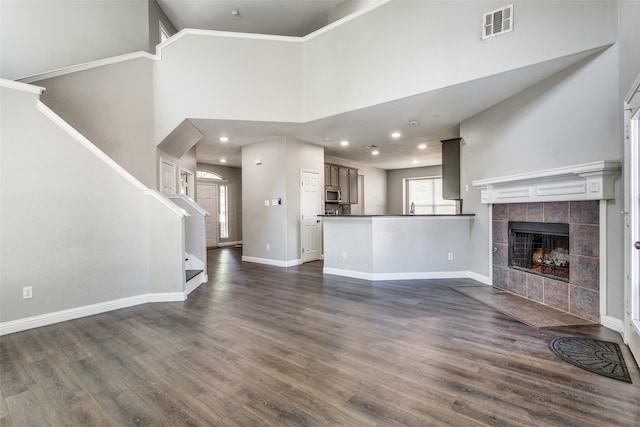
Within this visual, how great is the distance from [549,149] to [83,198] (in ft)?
17.7

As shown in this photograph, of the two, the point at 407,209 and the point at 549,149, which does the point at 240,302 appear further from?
the point at 407,209

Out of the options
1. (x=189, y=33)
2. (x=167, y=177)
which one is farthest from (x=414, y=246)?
(x=189, y=33)

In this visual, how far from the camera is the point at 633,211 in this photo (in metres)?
2.35

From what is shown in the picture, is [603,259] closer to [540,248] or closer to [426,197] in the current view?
[540,248]

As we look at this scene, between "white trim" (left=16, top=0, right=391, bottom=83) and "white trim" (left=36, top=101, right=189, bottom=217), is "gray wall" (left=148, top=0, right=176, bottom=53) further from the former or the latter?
"white trim" (left=36, top=101, right=189, bottom=217)

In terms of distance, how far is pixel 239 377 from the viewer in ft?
6.90

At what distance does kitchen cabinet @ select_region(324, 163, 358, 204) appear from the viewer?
26.9 ft

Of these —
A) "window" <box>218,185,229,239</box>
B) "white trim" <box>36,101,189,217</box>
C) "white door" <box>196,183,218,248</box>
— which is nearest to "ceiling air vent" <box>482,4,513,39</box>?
"white trim" <box>36,101,189,217</box>

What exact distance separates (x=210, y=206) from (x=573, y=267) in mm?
9230

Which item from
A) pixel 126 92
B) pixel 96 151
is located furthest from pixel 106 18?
pixel 96 151

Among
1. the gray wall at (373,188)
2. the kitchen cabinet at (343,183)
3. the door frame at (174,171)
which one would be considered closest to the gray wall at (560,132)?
the kitchen cabinet at (343,183)

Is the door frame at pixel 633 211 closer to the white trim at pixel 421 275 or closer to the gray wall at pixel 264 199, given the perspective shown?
the white trim at pixel 421 275

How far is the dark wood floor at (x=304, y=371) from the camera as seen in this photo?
Result: 1.72m

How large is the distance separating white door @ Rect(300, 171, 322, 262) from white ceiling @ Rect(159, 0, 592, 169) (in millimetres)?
905
